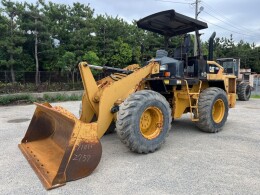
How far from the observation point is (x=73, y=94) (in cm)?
1638

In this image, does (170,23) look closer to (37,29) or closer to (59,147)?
(59,147)

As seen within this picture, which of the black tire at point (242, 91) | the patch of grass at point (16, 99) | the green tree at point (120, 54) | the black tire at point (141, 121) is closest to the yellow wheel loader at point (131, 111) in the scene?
the black tire at point (141, 121)

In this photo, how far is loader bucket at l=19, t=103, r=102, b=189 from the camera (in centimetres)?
350

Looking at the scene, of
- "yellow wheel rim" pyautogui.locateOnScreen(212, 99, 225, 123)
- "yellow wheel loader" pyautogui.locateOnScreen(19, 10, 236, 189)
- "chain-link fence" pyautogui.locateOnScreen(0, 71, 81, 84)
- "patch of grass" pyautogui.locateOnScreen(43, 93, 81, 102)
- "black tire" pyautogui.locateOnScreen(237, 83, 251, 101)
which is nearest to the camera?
"yellow wheel loader" pyautogui.locateOnScreen(19, 10, 236, 189)

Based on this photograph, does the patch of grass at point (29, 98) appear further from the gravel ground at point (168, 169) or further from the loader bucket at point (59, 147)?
the loader bucket at point (59, 147)

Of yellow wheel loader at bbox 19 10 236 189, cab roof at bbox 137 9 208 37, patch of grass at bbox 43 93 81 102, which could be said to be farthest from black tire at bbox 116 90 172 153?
patch of grass at bbox 43 93 81 102

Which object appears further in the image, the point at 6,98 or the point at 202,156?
the point at 6,98

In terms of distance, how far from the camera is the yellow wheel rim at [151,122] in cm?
477

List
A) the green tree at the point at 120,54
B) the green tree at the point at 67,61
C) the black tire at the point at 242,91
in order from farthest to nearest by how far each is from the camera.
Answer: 1. the green tree at the point at 120,54
2. the green tree at the point at 67,61
3. the black tire at the point at 242,91

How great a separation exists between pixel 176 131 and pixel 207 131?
2.46 ft

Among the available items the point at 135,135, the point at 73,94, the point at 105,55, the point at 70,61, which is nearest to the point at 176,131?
the point at 135,135

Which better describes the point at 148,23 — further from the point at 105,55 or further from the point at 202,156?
the point at 105,55

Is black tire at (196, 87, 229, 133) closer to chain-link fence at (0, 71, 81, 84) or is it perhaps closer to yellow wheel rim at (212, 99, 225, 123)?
yellow wheel rim at (212, 99, 225, 123)

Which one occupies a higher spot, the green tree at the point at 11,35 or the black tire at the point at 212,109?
the green tree at the point at 11,35
